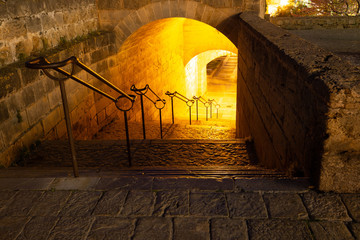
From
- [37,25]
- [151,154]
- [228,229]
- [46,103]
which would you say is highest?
[37,25]

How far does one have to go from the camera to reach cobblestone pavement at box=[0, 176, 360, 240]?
1.88 metres

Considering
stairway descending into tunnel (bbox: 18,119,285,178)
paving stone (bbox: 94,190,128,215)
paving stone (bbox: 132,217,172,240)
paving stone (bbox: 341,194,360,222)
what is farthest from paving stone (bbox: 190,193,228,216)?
stairway descending into tunnel (bbox: 18,119,285,178)

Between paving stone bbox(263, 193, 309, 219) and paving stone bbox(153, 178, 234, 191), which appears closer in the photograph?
paving stone bbox(263, 193, 309, 219)

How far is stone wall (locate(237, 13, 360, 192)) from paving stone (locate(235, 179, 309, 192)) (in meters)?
0.11

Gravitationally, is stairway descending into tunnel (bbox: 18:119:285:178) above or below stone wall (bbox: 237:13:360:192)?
below

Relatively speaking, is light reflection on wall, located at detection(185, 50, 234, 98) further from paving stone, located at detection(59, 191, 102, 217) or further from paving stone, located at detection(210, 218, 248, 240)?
paving stone, located at detection(210, 218, 248, 240)

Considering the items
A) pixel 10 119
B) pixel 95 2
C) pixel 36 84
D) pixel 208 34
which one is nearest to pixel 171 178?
pixel 10 119

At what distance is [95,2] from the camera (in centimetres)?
666

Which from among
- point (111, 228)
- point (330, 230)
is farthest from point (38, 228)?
point (330, 230)

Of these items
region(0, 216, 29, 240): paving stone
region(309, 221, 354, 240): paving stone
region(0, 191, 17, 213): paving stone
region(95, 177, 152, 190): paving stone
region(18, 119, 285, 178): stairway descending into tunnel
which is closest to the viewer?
region(309, 221, 354, 240): paving stone

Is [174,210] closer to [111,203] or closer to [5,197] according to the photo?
[111,203]

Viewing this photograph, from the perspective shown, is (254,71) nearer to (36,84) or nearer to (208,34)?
(36,84)

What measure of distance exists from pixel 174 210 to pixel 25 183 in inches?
49.5

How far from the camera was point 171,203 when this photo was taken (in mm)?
2148
